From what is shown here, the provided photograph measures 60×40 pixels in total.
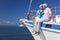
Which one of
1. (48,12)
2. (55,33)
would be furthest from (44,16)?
(55,33)

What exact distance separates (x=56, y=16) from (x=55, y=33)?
1.53m

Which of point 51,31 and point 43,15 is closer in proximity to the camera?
point 43,15

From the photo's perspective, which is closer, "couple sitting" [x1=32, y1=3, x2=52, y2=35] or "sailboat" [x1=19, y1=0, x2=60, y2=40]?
"couple sitting" [x1=32, y1=3, x2=52, y2=35]

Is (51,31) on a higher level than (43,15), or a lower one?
lower

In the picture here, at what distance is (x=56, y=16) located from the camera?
17.2m

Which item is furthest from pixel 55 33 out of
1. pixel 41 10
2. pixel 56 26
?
pixel 41 10

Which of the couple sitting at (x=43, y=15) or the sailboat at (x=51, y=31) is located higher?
the couple sitting at (x=43, y=15)

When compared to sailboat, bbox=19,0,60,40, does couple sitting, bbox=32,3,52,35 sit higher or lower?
higher

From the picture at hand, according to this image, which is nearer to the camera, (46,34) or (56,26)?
(56,26)

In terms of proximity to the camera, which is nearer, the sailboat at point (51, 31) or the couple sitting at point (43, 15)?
the couple sitting at point (43, 15)

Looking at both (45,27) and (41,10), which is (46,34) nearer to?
(45,27)

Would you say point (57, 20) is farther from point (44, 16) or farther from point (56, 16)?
point (44, 16)

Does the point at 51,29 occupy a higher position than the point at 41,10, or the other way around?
the point at 41,10

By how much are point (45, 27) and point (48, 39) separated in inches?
25.1
